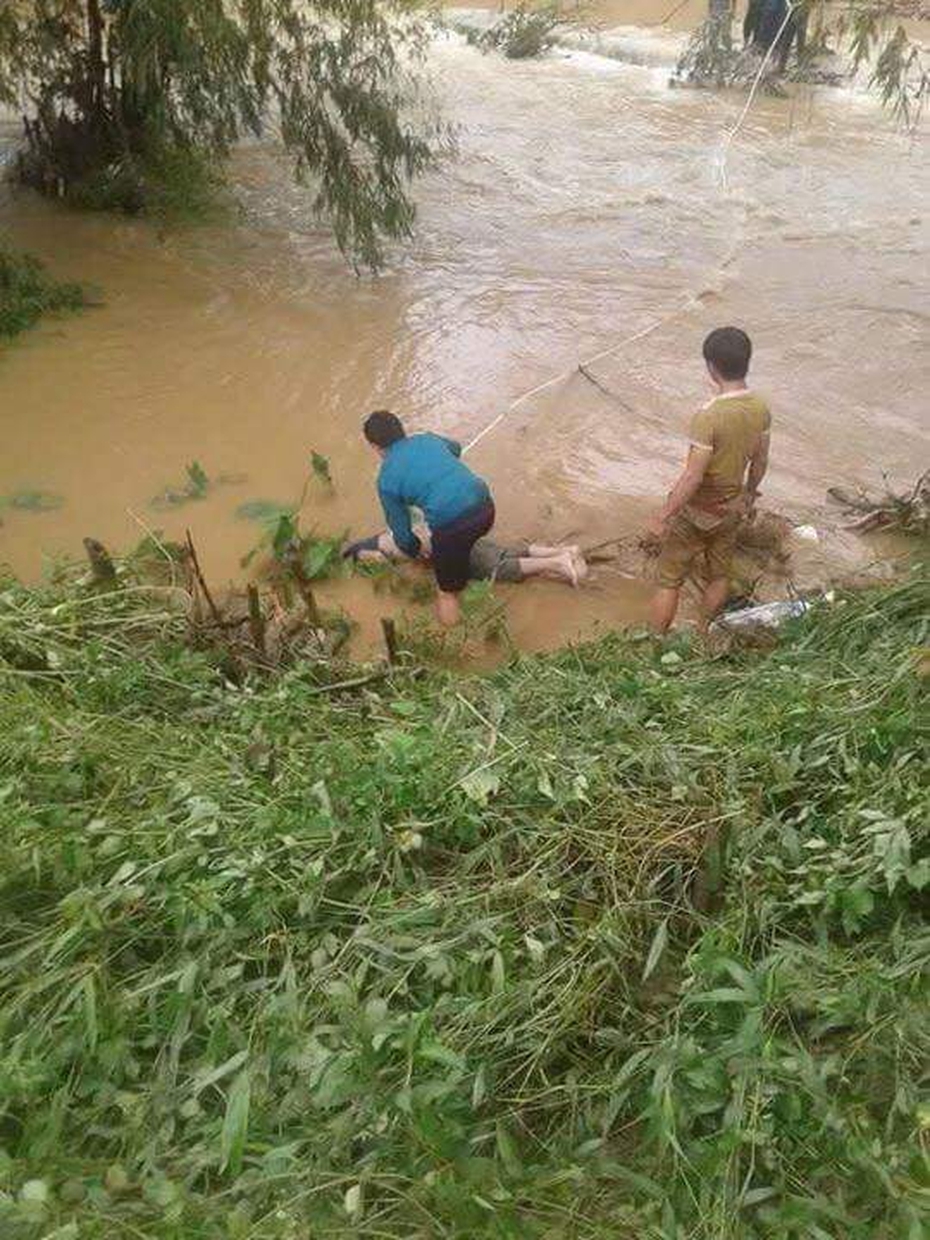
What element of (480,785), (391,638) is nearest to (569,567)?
(391,638)

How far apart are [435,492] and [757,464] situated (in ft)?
4.87

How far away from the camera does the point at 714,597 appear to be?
18.1 feet

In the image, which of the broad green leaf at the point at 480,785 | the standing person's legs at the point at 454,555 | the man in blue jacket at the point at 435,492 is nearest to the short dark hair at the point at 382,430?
the man in blue jacket at the point at 435,492

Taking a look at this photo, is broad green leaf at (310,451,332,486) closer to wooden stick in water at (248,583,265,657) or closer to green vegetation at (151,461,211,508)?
green vegetation at (151,461,211,508)

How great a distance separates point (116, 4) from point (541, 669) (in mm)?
6721

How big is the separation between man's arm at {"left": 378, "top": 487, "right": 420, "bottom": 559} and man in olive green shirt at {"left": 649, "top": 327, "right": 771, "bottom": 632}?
124cm

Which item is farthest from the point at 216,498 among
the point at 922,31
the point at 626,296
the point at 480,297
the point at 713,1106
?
the point at 922,31

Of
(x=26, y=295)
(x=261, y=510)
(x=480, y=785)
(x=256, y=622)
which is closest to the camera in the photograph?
(x=480, y=785)

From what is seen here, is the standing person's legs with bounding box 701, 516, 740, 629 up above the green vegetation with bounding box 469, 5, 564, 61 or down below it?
below

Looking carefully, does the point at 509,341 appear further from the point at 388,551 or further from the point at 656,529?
the point at 388,551

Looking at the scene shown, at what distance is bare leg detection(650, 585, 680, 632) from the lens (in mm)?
5430

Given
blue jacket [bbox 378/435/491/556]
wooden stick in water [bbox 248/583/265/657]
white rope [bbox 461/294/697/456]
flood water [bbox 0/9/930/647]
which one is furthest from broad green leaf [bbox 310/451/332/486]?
wooden stick in water [bbox 248/583/265/657]

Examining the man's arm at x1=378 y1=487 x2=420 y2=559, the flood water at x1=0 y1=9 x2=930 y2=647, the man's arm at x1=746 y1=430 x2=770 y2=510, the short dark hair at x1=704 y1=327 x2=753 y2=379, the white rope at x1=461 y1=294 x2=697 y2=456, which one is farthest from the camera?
the white rope at x1=461 y1=294 x2=697 y2=456

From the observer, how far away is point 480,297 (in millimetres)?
9211
